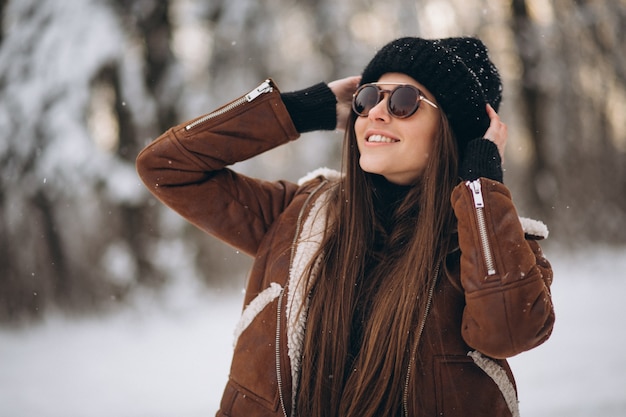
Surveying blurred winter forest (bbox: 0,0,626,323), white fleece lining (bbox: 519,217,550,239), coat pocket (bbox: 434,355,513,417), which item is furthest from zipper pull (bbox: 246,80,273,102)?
blurred winter forest (bbox: 0,0,626,323)

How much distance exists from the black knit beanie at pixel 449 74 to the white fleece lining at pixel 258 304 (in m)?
0.93

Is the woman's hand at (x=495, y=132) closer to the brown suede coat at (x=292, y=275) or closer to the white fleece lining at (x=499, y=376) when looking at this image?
the brown suede coat at (x=292, y=275)

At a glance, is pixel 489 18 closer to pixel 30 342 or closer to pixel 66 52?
pixel 66 52

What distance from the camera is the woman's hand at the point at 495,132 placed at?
207 cm

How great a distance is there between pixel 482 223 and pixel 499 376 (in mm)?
530

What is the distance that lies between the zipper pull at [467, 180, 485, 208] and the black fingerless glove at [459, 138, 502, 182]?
0.03 metres

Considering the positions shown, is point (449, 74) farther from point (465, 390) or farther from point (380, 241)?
point (465, 390)

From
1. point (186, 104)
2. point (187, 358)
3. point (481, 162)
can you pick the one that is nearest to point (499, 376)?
point (481, 162)

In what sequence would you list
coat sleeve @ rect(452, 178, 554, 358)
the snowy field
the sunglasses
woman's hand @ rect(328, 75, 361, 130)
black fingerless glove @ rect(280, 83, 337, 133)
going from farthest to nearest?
the snowy field → woman's hand @ rect(328, 75, 361, 130) → black fingerless glove @ rect(280, 83, 337, 133) → the sunglasses → coat sleeve @ rect(452, 178, 554, 358)

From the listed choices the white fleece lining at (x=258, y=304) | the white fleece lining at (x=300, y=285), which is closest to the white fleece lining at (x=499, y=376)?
the white fleece lining at (x=300, y=285)

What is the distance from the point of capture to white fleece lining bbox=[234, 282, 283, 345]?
1.99 metres

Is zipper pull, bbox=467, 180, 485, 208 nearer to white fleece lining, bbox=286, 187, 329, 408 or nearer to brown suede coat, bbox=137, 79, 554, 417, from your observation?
brown suede coat, bbox=137, 79, 554, 417

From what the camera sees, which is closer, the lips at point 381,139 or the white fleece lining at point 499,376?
the white fleece lining at point 499,376

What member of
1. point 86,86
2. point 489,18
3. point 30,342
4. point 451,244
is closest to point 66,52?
point 86,86
